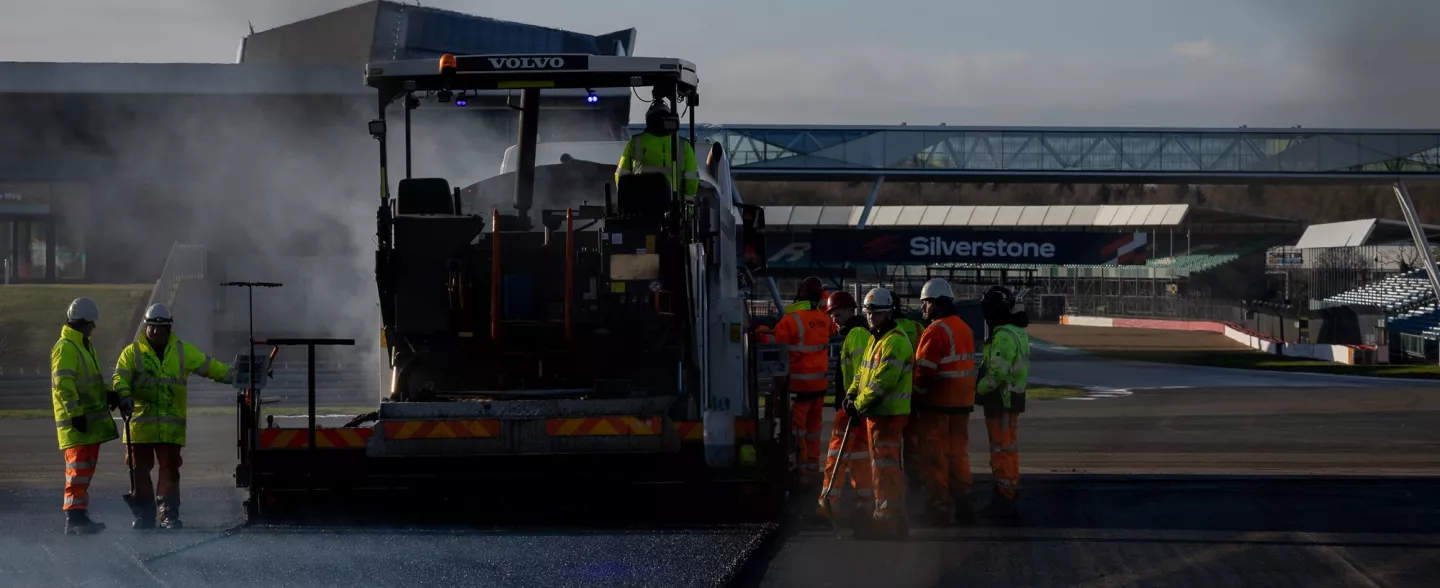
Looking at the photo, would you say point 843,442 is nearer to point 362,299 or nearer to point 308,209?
point 362,299

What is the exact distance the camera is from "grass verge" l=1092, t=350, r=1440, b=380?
34094mm

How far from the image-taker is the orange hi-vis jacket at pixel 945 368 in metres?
10.9

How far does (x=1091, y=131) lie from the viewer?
45375 millimetres

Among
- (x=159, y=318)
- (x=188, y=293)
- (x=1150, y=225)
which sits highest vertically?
(x=1150, y=225)

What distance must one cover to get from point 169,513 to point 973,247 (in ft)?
105

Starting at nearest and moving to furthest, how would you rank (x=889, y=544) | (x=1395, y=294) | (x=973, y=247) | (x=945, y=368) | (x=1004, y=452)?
1. (x=889, y=544)
2. (x=945, y=368)
3. (x=1004, y=452)
4. (x=973, y=247)
5. (x=1395, y=294)

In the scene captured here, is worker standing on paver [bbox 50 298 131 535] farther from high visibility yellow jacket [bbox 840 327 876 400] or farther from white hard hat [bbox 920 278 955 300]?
white hard hat [bbox 920 278 955 300]

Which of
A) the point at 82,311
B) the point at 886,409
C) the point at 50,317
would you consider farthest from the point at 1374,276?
the point at 82,311

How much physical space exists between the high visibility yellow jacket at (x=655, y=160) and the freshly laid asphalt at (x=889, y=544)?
2322 millimetres

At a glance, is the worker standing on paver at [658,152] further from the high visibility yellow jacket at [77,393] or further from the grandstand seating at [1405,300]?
the grandstand seating at [1405,300]

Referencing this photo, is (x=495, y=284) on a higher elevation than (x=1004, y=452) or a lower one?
higher

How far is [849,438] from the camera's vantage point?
10.7 m

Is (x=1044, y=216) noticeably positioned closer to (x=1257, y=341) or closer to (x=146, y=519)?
(x=1257, y=341)

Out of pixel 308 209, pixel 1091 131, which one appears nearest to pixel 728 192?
pixel 308 209
